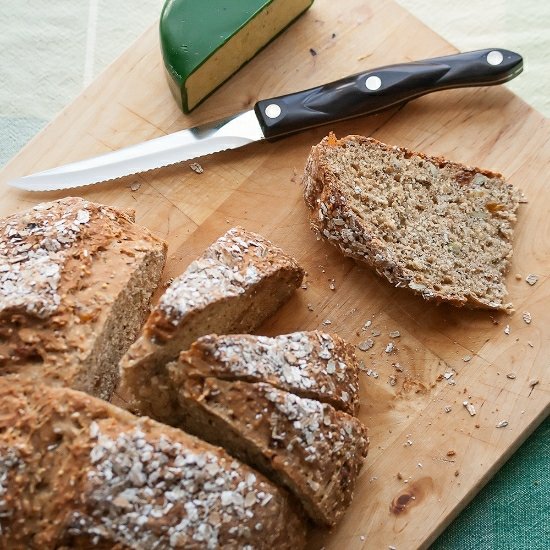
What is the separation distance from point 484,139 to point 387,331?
1252 millimetres

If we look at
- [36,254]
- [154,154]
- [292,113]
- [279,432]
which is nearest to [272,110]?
[292,113]

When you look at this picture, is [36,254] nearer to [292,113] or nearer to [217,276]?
[217,276]

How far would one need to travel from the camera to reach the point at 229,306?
12.2 feet

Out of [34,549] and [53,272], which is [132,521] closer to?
[34,549]

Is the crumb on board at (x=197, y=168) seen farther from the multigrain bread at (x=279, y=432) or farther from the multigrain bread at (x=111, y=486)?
the multigrain bread at (x=111, y=486)

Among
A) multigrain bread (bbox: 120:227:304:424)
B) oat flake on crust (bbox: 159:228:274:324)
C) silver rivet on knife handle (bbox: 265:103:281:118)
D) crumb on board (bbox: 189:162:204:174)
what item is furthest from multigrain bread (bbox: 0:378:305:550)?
silver rivet on knife handle (bbox: 265:103:281:118)

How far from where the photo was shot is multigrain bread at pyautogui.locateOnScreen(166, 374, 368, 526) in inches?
131

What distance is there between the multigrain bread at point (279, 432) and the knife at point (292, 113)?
1.36 metres

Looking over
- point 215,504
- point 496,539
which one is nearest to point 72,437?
point 215,504

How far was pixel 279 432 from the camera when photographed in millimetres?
3355

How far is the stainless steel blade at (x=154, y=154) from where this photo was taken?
4254 mm

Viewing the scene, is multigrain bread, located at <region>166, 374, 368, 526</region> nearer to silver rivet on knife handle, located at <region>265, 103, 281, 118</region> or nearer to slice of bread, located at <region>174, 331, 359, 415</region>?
slice of bread, located at <region>174, 331, 359, 415</region>

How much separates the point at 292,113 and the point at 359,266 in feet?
2.98

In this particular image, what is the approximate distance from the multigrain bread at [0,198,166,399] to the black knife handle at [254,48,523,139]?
988 mm
